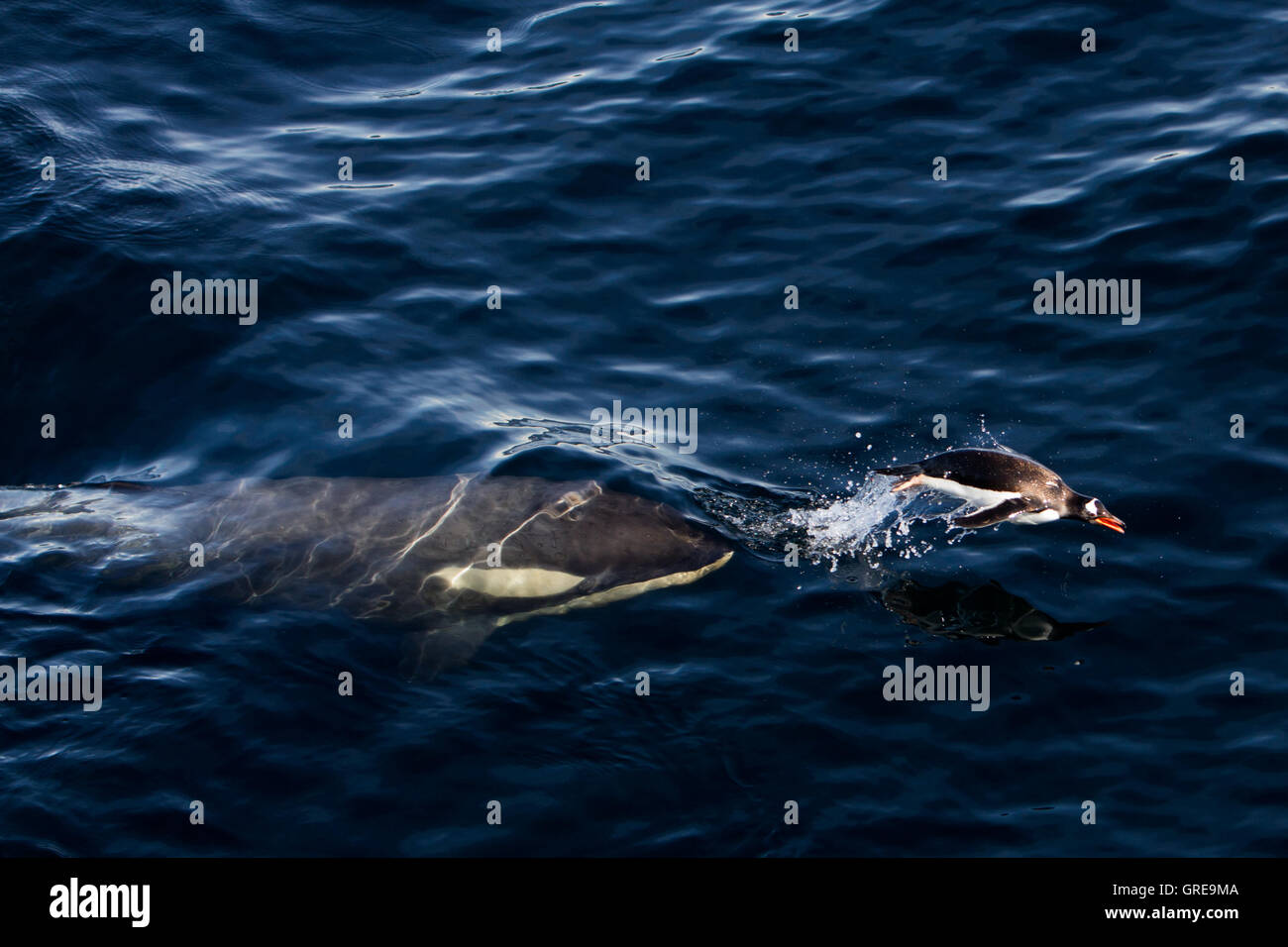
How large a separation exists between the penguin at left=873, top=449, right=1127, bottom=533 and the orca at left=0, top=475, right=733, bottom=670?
195 centimetres

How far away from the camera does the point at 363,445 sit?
1298 cm

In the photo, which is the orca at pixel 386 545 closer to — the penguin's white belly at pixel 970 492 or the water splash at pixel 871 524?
the water splash at pixel 871 524

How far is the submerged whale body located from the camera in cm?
1119

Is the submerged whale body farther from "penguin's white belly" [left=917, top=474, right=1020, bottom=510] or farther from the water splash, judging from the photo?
"penguin's white belly" [left=917, top=474, right=1020, bottom=510]

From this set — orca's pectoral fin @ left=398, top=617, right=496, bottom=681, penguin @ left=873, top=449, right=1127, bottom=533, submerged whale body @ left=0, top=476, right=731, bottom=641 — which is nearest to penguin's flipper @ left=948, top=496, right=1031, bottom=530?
penguin @ left=873, top=449, right=1127, bottom=533

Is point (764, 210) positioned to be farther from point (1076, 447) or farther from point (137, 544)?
point (137, 544)

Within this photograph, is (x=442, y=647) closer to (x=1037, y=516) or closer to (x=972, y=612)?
(x=972, y=612)

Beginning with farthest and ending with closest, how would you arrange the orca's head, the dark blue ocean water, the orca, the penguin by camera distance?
the orca's head → the orca → the penguin → the dark blue ocean water

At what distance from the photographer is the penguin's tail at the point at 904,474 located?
11.3m

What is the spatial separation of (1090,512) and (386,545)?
19.0 ft

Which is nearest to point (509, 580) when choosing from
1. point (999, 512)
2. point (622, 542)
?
point (622, 542)

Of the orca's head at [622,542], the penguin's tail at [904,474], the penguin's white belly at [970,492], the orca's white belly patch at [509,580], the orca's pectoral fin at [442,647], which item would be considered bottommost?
the orca's pectoral fin at [442,647]

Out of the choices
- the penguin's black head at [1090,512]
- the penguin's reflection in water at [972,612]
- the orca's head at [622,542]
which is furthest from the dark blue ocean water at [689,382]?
the penguin's black head at [1090,512]

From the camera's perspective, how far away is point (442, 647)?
10680 millimetres
